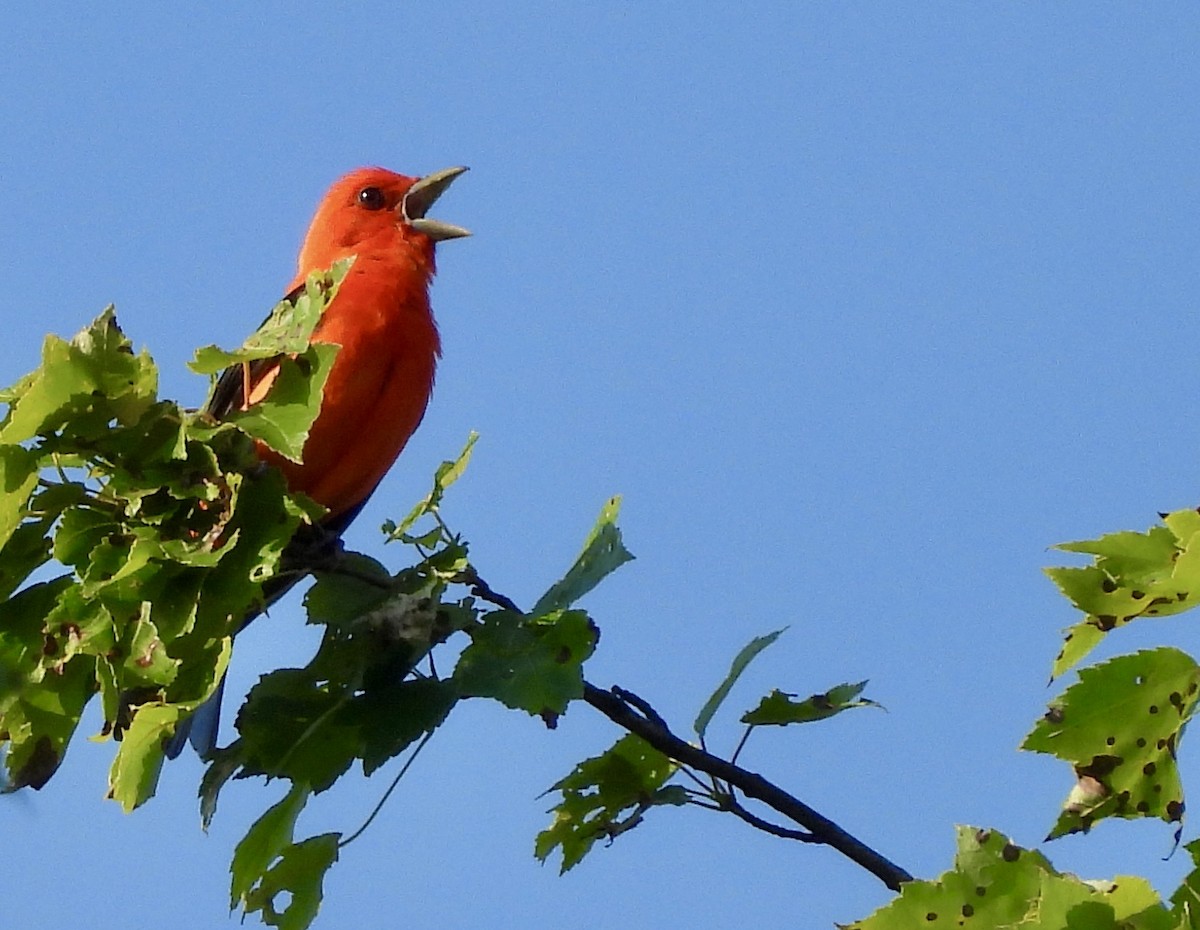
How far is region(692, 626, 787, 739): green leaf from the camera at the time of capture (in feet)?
10.8

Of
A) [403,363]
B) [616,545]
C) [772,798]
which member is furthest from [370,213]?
[772,798]

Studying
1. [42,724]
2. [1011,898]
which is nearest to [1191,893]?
[1011,898]

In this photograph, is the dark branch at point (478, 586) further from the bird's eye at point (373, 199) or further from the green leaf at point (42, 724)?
the bird's eye at point (373, 199)

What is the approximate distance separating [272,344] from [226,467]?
26 centimetres

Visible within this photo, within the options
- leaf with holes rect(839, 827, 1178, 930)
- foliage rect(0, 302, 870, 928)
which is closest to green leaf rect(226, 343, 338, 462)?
foliage rect(0, 302, 870, 928)

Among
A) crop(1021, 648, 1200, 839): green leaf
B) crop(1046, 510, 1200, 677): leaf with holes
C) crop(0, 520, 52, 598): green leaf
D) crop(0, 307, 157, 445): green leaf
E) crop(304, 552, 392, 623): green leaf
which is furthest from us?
crop(304, 552, 392, 623): green leaf

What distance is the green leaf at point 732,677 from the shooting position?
3303 mm

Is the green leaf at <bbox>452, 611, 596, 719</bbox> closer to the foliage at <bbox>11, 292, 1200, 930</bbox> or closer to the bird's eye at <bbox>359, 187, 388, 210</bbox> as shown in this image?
the foliage at <bbox>11, 292, 1200, 930</bbox>

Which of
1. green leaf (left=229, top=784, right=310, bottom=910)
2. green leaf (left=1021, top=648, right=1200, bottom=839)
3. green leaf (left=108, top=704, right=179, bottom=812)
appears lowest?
green leaf (left=1021, top=648, right=1200, bottom=839)

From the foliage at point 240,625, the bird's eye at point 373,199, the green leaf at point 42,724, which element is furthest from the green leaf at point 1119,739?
the bird's eye at point 373,199

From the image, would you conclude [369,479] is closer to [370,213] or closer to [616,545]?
[370,213]

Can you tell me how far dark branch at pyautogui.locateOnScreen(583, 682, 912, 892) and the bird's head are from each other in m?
4.00

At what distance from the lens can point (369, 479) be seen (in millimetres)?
5840

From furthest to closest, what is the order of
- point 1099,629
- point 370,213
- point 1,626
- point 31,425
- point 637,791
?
point 370,213 < point 637,791 < point 1,626 < point 31,425 < point 1099,629
